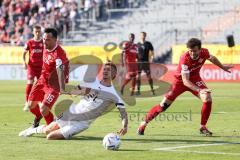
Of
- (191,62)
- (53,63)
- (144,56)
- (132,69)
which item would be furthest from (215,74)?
(53,63)

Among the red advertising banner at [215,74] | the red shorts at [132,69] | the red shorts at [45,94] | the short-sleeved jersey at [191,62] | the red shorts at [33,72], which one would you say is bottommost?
the red advertising banner at [215,74]

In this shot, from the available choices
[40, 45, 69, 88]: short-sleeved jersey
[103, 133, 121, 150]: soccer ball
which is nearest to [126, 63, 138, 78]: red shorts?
[40, 45, 69, 88]: short-sleeved jersey

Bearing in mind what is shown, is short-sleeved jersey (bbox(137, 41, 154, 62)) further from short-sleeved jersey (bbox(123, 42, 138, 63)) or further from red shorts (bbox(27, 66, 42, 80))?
red shorts (bbox(27, 66, 42, 80))

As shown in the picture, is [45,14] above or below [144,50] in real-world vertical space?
below

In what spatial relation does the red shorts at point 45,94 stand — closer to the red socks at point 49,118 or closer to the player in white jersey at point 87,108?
the red socks at point 49,118

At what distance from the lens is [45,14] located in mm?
52781

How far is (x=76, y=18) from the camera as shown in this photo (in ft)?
169

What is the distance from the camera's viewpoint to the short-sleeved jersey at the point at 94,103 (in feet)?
48.6

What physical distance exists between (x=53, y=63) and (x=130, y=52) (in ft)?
53.2

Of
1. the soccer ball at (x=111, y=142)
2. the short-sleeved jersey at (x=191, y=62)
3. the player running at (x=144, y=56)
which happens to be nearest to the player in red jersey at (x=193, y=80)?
the short-sleeved jersey at (x=191, y=62)

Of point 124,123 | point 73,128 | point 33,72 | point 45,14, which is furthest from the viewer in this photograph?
point 45,14

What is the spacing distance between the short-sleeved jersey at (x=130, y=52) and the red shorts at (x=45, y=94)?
15.5 meters

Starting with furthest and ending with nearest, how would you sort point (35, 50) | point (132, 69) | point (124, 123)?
point (132, 69)
point (35, 50)
point (124, 123)

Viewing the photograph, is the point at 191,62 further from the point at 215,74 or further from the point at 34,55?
the point at 215,74
